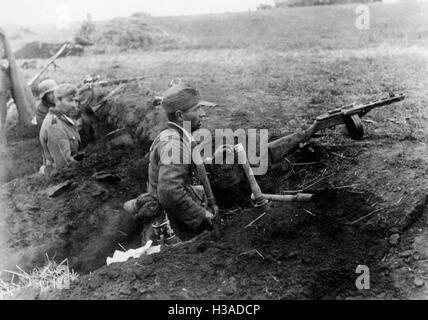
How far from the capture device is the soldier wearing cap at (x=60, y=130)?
6.35m

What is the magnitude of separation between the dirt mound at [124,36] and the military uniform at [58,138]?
1215cm

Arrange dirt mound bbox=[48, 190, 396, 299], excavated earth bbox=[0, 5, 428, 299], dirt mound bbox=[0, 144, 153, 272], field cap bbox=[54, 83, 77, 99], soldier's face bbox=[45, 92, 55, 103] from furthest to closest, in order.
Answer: soldier's face bbox=[45, 92, 55, 103]
field cap bbox=[54, 83, 77, 99]
dirt mound bbox=[0, 144, 153, 272]
excavated earth bbox=[0, 5, 428, 299]
dirt mound bbox=[48, 190, 396, 299]

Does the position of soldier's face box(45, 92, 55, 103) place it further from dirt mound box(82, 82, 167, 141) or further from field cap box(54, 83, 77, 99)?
field cap box(54, 83, 77, 99)

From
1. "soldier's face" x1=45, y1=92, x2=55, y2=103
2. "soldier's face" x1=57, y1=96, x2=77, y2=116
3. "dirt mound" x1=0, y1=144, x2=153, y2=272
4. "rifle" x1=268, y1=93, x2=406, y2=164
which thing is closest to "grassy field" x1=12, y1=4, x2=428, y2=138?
"rifle" x1=268, y1=93, x2=406, y2=164

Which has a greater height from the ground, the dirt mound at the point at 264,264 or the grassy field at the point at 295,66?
the grassy field at the point at 295,66

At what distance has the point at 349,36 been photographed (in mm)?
14023

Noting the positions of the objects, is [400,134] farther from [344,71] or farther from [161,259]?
[344,71]

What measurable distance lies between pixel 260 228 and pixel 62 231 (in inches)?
108

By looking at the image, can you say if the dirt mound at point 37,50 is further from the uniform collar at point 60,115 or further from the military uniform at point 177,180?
the military uniform at point 177,180

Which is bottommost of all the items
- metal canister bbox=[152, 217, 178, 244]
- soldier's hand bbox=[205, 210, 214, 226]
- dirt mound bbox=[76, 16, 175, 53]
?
metal canister bbox=[152, 217, 178, 244]

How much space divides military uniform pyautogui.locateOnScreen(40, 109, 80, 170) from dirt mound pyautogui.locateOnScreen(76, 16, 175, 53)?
1215 centimetres

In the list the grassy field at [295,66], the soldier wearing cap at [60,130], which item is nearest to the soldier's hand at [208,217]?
the grassy field at [295,66]

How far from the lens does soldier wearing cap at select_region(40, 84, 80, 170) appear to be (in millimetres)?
6348

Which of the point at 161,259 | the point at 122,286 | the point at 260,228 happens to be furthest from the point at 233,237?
the point at 122,286
